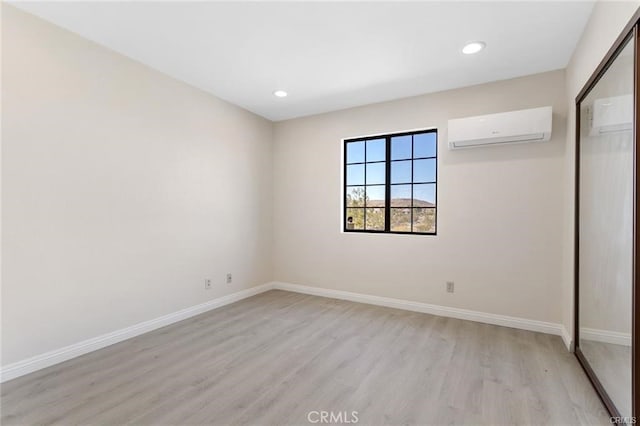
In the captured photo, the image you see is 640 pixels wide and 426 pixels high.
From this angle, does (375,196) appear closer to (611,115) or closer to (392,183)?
(392,183)

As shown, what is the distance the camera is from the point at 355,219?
4.30m

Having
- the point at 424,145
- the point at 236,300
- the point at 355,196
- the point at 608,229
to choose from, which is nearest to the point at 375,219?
the point at 355,196

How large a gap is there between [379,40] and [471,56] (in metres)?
0.92

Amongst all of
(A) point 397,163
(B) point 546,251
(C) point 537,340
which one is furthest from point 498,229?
(A) point 397,163

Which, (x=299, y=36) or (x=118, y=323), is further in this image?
(x=118, y=323)

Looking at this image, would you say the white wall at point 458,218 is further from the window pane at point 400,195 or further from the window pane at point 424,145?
the window pane at point 400,195

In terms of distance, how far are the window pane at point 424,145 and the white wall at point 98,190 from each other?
8.04 ft

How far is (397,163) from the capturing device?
3.99 meters

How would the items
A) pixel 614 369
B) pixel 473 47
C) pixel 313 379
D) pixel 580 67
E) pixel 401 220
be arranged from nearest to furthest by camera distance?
pixel 614 369 → pixel 313 379 → pixel 580 67 → pixel 473 47 → pixel 401 220

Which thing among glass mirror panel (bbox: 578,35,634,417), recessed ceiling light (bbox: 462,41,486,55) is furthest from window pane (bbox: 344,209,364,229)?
glass mirror panel (bbox: 578,35,634,417)

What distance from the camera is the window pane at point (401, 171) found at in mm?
3910

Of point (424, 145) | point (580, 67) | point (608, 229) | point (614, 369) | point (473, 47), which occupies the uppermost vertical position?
point (473, 47)

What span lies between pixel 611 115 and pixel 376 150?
253cm

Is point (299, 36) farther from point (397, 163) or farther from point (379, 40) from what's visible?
point (397, 163)
